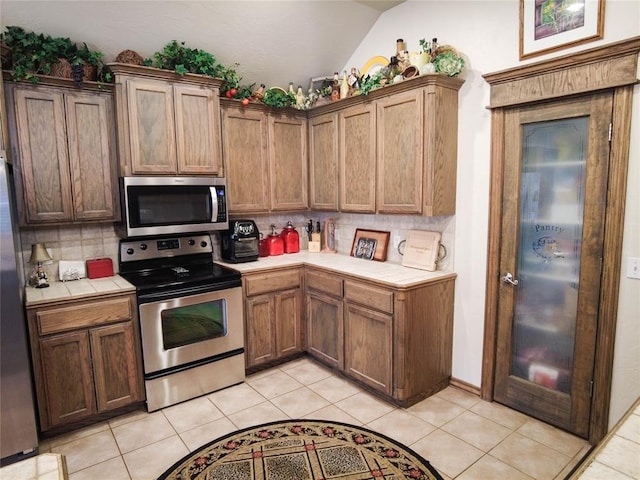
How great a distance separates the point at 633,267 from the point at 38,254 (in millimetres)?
3803

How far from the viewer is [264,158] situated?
3740mm

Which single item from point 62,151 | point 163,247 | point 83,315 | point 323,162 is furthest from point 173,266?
point 323,162

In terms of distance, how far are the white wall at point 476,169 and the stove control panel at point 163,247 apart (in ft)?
7.22

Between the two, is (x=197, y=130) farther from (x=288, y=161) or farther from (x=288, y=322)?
(x=288, y=322)

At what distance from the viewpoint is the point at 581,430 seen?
96.7 inches

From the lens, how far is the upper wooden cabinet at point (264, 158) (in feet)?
11.6

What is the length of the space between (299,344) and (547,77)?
2829 mm

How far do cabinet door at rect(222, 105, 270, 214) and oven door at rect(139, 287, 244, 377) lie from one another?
908mm

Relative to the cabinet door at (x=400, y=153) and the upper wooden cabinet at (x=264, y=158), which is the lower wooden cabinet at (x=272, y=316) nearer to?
the upper wooden cabinet at (x=264, y=158)

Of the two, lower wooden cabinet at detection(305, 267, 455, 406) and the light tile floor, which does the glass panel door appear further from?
lower wooden cabinet at detection(305, 267, 455, 406)

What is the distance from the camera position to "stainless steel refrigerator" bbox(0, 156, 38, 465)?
2143 millimetres

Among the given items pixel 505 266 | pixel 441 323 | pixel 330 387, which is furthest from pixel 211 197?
pixel 505 266

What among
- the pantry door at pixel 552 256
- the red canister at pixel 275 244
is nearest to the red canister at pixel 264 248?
the red canister at pixel 275 244

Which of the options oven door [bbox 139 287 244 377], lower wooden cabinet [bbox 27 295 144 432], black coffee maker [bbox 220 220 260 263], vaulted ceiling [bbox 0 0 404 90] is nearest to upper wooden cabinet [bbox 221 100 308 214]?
black coffee maker [bbox 220 220 260 263]
